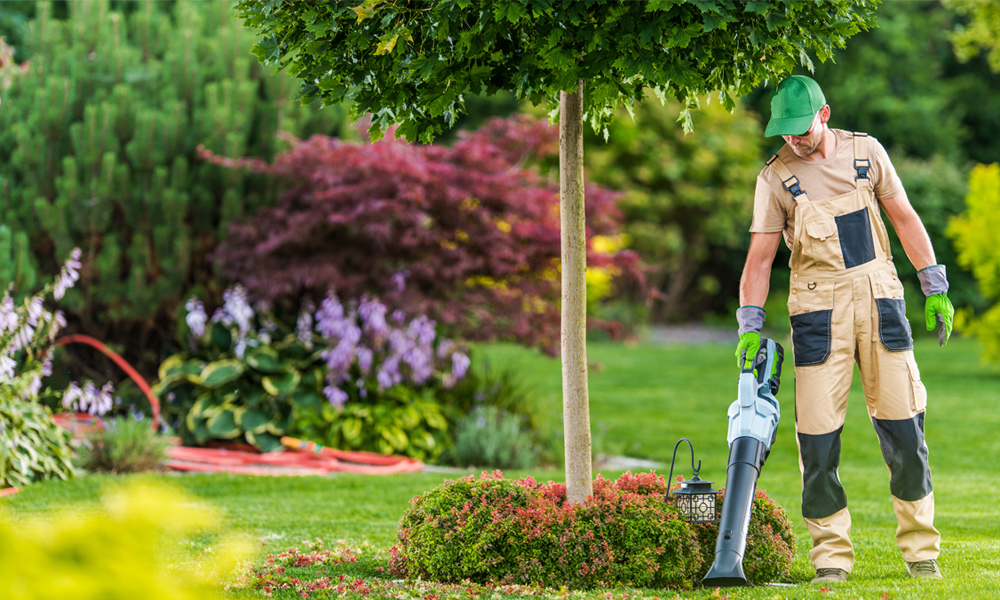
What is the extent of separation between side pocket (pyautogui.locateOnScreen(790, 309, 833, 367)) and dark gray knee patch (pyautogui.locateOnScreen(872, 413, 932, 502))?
1.27 ft

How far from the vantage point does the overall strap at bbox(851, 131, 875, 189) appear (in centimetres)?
381

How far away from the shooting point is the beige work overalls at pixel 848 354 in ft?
12.4

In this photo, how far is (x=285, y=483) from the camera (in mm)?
6859

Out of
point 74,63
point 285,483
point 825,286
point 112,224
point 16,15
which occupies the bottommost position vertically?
point 285,483

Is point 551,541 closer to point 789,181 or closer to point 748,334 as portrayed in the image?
point 748,334

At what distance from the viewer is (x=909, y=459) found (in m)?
3.81

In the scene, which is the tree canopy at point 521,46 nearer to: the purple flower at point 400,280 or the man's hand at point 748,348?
the man's hand at point 748,348

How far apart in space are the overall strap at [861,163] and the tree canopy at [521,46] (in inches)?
14.8

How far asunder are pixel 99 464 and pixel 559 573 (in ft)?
15.2

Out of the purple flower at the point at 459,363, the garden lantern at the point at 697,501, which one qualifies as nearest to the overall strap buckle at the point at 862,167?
the garden lantern at the point at 697,501

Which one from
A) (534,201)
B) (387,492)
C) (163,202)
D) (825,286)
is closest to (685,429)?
(534,201)

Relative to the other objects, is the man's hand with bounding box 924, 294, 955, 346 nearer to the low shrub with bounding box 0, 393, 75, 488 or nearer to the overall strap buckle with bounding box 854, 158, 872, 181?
the overall strap buckle with bounding box 854, 158, 872, 181

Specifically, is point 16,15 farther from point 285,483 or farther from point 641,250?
point 641,250

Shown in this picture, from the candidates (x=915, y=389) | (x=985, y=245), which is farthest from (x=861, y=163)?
(x=985, y=245)
